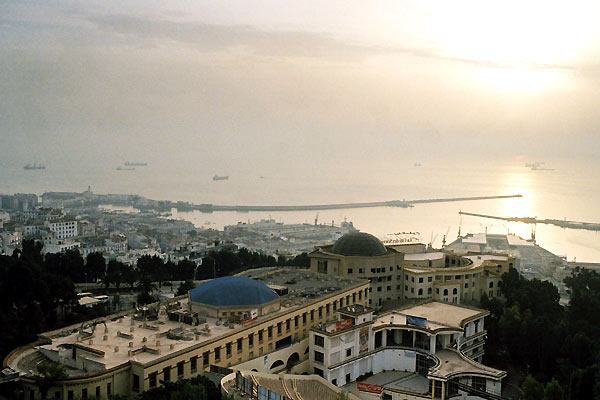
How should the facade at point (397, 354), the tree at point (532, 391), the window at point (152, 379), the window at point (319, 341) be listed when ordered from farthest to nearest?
the window at point (319, 341), the facade at point (397, 354), the tree at point (532, 391), the window at point (152, 379)

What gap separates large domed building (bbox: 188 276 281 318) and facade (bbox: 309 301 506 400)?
4.82ft

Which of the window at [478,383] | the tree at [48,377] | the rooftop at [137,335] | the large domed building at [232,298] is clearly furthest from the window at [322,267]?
the tree at [48,377]

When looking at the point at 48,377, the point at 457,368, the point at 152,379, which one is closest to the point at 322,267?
the point at 457,368

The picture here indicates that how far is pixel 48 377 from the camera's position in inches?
417

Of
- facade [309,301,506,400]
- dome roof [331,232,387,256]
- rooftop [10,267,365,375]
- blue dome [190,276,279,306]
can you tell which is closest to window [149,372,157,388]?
rooftop [10,267,365,375]

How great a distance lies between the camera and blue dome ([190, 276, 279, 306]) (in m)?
14.6

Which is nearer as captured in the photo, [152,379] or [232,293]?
[152,379]

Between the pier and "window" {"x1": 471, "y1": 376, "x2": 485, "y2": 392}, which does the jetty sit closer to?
the pier

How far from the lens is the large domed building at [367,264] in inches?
800

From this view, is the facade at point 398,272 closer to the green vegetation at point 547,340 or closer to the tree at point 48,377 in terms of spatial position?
the green vegetation at point 547,340

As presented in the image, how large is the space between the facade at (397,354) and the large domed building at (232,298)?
1470 millimetres

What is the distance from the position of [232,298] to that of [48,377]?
15.9 feet

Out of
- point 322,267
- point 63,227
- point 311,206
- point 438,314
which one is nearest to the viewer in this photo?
point 438,314

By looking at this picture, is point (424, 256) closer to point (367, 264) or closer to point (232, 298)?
point (367, 264)
